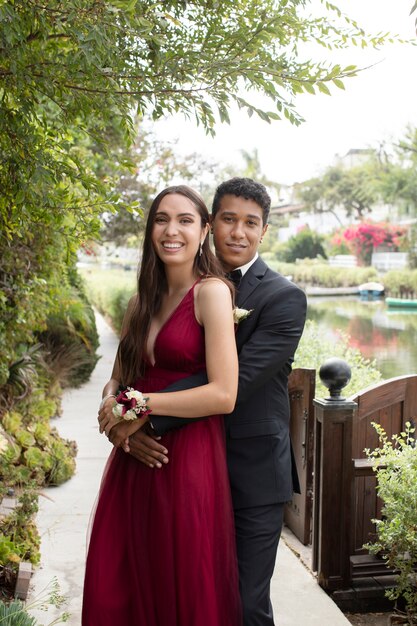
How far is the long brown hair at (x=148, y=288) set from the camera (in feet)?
8.25

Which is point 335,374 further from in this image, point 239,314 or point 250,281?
point 239,314

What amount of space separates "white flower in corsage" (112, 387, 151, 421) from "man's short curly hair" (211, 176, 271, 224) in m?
0.84

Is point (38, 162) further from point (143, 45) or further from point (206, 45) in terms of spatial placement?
point (206, 45)

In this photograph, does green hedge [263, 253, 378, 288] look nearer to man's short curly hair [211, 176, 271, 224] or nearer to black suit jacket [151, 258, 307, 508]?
man's short curly hair [211, 176, 271, 224]

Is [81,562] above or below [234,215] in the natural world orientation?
below

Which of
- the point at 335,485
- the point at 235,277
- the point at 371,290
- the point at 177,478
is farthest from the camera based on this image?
the point at 371,290

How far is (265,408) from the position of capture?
262 centimetres

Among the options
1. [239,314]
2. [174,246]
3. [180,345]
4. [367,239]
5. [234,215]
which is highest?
[367,239]

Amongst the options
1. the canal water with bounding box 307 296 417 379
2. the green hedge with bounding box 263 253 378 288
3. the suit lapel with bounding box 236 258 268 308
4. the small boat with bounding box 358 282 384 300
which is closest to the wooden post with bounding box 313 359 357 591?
the suit lapel with bounding box 236 258 268 308

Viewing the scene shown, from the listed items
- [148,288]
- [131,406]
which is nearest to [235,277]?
[148,288]

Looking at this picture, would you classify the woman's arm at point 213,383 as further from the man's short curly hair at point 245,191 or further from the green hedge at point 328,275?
the green hedge at point 328,275

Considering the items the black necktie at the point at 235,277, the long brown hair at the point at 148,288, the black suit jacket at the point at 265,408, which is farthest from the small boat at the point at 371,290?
the long brown hair at the point at 148,288

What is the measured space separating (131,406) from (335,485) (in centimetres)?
182

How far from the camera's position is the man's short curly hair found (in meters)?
2.68
